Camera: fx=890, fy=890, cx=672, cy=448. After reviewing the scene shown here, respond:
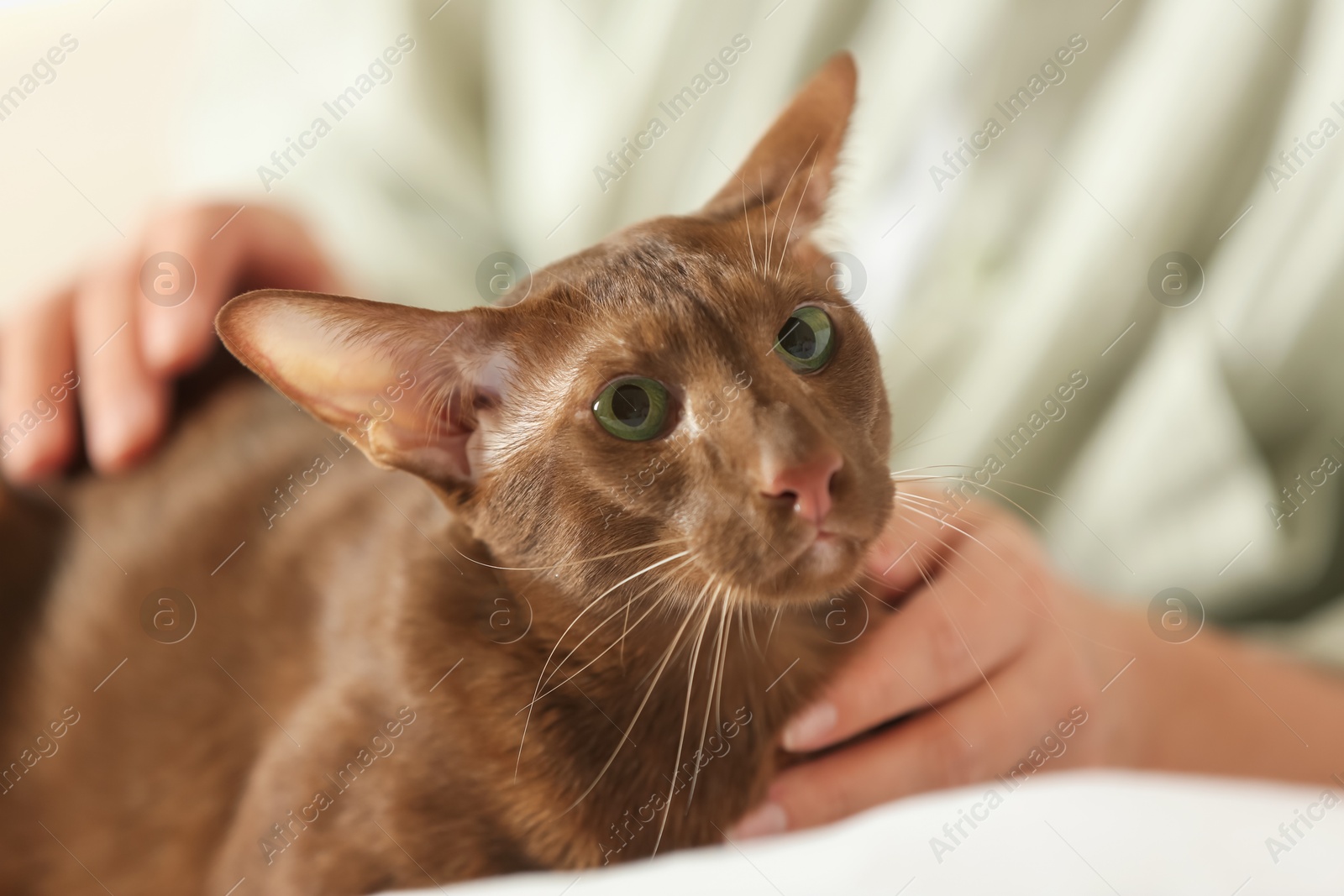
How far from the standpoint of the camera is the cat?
1.89 ft

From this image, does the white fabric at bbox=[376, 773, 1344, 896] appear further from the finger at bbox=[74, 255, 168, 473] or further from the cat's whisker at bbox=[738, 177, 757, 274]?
the finger at bbox=[74, 255, 168, 473]

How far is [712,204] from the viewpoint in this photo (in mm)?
655

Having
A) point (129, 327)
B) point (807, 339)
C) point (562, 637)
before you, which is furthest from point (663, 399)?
point (129, 327)

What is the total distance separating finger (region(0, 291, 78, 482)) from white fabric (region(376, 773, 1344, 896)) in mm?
798

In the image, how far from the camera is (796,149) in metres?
0.64

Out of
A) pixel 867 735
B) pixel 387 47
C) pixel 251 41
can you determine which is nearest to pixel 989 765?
pixel 867 735

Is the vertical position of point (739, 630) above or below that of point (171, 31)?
below

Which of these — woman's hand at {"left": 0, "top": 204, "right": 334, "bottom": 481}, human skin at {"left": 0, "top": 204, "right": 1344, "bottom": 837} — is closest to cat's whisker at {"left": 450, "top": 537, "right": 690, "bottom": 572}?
human skin at {"left": 0, "top": 204, "right": 1344, "bottom": 837}

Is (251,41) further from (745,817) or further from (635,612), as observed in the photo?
(745,817)

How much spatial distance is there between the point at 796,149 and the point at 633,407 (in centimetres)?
23

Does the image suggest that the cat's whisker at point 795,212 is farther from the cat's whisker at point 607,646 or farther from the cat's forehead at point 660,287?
the cat's whisker at point 607,646

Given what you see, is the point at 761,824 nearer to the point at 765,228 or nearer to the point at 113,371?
the point at 765,228

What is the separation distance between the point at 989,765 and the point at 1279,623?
0.66m

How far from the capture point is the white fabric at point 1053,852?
0.61m
